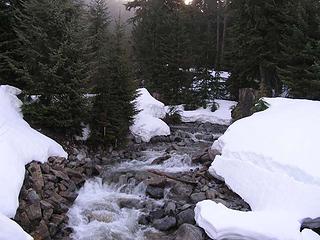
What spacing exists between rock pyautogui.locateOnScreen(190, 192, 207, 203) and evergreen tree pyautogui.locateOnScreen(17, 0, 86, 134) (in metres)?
5.46

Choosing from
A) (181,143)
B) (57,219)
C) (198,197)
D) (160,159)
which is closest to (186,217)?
(198,197)

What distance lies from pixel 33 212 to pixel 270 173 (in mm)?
5966

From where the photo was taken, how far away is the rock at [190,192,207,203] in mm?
10558

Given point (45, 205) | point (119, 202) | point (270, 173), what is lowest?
point (119, 202)

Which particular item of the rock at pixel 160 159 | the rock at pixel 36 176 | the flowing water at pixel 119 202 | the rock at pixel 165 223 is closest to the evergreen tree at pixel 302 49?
the flowing water at pixel 119 202

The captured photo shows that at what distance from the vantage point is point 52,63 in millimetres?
13234

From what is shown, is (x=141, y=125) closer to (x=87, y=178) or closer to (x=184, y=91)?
(x=87, y=178)

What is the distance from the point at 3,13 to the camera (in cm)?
1417

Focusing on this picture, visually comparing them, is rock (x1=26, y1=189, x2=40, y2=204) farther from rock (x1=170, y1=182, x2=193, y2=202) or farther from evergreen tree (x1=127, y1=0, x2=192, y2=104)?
evergreen tree (x1=127, y1=0, x2=192, y2=104)

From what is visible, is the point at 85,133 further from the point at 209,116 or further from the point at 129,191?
the point at 209,116

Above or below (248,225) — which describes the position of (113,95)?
above

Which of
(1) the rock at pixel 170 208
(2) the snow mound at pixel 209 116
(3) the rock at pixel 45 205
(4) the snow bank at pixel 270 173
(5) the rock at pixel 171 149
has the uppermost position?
(4) the snow bank at pixel 270 173

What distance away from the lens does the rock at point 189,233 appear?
8.38 m

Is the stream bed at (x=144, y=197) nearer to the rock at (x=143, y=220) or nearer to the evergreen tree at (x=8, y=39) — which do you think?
the rock at (x=143, y=220)
